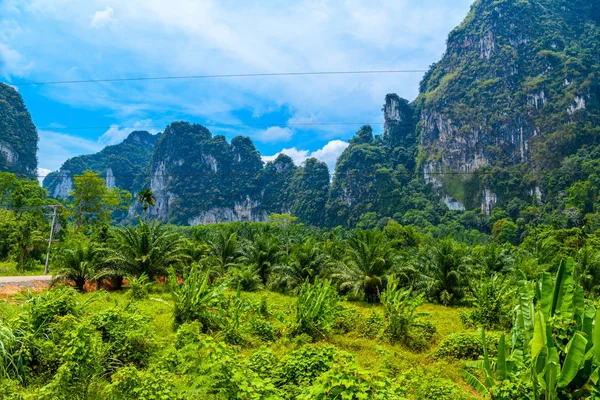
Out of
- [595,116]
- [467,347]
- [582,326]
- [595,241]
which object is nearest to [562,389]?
[582,326]

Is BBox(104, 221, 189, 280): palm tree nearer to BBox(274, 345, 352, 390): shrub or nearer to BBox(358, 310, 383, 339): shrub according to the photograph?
BBox(358, 310, 383, 339): shrub

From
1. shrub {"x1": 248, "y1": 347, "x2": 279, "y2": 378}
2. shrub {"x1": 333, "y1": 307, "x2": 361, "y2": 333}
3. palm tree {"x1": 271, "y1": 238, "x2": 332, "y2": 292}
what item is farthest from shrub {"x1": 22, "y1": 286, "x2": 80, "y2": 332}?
palm tree {"x1": 271, "y1": 238, "x2": 332, "y2": 292}

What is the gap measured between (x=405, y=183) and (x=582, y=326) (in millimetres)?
92158

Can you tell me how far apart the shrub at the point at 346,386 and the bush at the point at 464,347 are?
475 centimetres

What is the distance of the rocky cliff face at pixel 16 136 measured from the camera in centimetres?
7038

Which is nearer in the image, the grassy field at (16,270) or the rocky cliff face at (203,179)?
the grassy field at (16,270)

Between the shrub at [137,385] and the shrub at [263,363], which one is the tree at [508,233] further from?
the shrub at [137,385]

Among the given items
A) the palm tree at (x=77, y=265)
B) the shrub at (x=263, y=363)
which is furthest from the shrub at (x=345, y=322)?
the palm tree at (x=77, y=265)

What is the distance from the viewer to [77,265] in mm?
13531

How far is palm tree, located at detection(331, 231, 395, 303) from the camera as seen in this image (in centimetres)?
1482

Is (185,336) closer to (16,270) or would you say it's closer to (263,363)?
(263,363)

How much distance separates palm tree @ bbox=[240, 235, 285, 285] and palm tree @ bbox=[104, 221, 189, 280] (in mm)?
3715

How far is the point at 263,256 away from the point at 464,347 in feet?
39.7

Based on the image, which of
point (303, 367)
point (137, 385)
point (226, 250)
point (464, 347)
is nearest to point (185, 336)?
point (303, 367)
